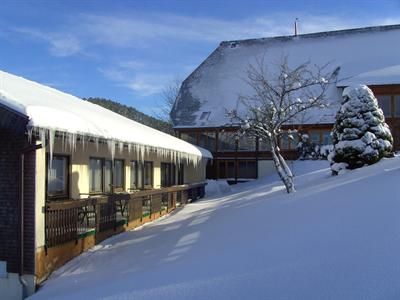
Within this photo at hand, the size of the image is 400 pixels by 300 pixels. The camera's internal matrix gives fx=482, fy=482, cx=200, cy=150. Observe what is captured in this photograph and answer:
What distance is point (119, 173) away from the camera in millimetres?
14859

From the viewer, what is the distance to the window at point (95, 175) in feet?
41.9

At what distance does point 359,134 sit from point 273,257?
9499mm

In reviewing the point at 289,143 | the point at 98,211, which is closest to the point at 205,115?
the point at 289,143

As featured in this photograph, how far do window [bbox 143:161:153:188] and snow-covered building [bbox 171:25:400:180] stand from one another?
45.3 feet

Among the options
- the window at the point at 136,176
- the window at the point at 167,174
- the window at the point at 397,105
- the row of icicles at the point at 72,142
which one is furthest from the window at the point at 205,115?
the window at the point at 136,176

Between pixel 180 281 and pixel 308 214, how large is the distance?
319 cm

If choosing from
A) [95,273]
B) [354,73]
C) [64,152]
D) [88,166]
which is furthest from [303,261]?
[354,73]

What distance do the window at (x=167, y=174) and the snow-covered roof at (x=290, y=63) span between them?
12638 mm

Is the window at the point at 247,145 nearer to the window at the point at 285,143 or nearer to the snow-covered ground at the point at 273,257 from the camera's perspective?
the window at the point at 285,143

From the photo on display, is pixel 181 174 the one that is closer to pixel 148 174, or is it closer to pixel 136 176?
pixel 148 174

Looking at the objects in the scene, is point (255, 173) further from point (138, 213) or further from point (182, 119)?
point (138, 213)

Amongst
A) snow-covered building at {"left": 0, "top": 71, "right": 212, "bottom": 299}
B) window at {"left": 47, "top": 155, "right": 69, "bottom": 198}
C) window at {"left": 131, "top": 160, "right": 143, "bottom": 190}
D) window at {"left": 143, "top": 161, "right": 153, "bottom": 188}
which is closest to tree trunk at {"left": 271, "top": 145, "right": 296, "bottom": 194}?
snow-covered building at {"left": 0, "top": 71, "right": 212, "bottom": 299}

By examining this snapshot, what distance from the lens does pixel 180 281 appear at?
6578mm

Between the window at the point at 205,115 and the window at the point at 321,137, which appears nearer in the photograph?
the window at the point at 321,137
